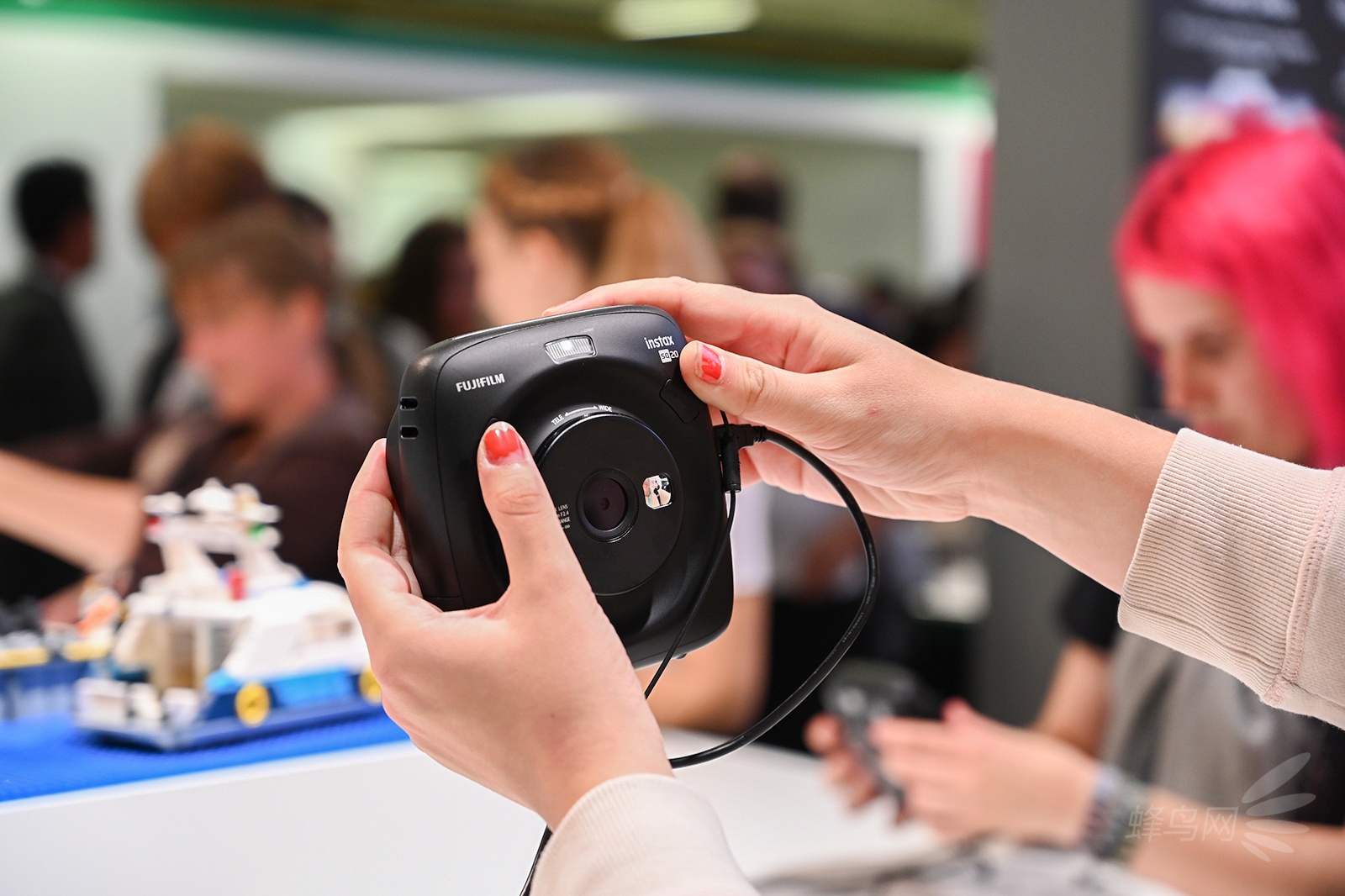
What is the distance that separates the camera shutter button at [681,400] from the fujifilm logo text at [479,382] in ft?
0.27

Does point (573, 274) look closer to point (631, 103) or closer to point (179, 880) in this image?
point (179, 880)

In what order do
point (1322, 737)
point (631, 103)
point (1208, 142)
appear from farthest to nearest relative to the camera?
point (631, 103), point (1208, 142), point (1322, 737)

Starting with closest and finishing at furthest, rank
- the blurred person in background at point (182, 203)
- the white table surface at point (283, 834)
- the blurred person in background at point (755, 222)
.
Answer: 1. the white table surface at point (283, 834)
2. the blurred person in background at point (182, 203)
3. the blurred person in background at point (755, 222)

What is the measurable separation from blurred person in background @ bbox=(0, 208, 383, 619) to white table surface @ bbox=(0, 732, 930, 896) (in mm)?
157

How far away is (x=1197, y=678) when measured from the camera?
1.15 m

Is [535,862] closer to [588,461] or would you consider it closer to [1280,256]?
[588,461]

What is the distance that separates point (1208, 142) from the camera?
1830 millimetres

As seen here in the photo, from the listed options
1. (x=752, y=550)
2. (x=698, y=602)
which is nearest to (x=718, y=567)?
(x=698, y=602)

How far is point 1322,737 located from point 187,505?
88 cm

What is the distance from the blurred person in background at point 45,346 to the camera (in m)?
0.83

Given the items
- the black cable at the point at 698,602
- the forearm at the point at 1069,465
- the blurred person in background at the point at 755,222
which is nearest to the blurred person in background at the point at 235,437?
the black cable at the point at 698,602

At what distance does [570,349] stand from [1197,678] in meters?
0.89

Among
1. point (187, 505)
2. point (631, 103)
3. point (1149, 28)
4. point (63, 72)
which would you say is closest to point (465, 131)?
point (631, 103)

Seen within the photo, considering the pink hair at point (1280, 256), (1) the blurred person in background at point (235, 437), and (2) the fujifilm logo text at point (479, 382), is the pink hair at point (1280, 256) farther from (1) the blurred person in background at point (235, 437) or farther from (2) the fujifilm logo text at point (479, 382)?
(2) the fujifilm logo text at point (479, 382)
